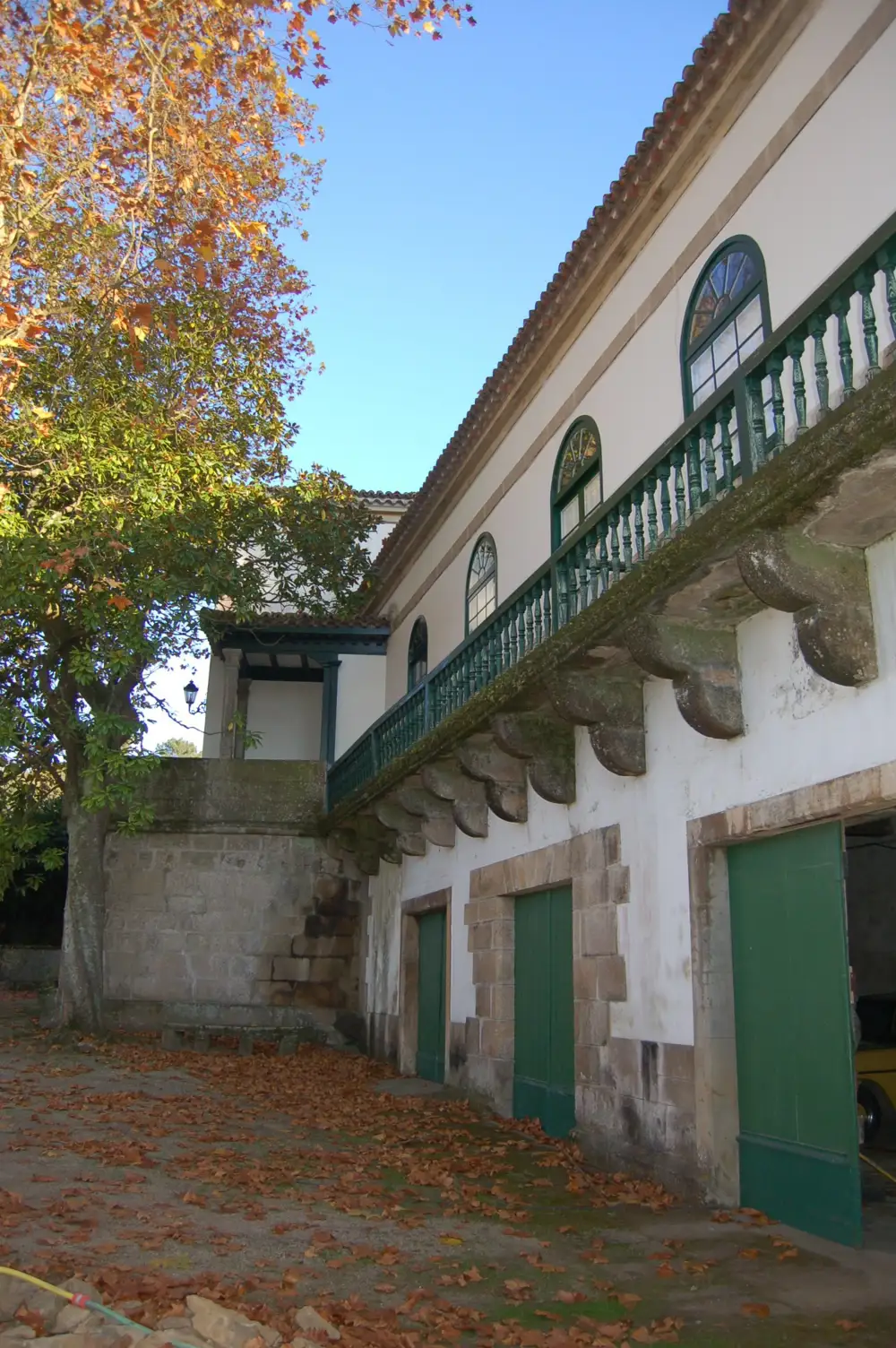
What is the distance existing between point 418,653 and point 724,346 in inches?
355

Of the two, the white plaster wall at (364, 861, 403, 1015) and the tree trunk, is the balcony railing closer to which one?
the white plaster wall at (364, 861, 403, 1015)

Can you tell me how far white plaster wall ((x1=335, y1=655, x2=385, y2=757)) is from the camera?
19.0m

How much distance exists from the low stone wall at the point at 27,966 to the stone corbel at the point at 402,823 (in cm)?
1006

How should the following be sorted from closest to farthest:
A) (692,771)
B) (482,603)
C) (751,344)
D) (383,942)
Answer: (692,771) → (751,344) → (482,603) → (383,942)

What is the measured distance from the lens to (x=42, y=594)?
38.9 ft

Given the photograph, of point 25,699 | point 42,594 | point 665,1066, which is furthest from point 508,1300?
point 25,699

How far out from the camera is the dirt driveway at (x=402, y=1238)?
4.25 meters

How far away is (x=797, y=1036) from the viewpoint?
5.80 meters

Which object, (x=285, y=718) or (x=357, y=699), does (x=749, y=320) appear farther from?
(x=285, y=718)

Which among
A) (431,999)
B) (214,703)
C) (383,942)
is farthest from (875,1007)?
(214,703)

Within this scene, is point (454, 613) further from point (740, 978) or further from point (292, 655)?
point (740, 978)

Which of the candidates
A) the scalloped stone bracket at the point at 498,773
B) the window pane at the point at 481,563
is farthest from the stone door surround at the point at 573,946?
the window pane at the point at 481,563

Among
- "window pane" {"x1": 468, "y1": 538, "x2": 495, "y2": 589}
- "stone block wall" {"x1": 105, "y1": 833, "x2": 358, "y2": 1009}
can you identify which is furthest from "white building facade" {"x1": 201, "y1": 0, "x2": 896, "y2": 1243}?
"stone block wall" {"x1": 105, "y1": 833, "x2": 358, "y2": 1009}

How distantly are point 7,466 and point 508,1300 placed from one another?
378 inches
